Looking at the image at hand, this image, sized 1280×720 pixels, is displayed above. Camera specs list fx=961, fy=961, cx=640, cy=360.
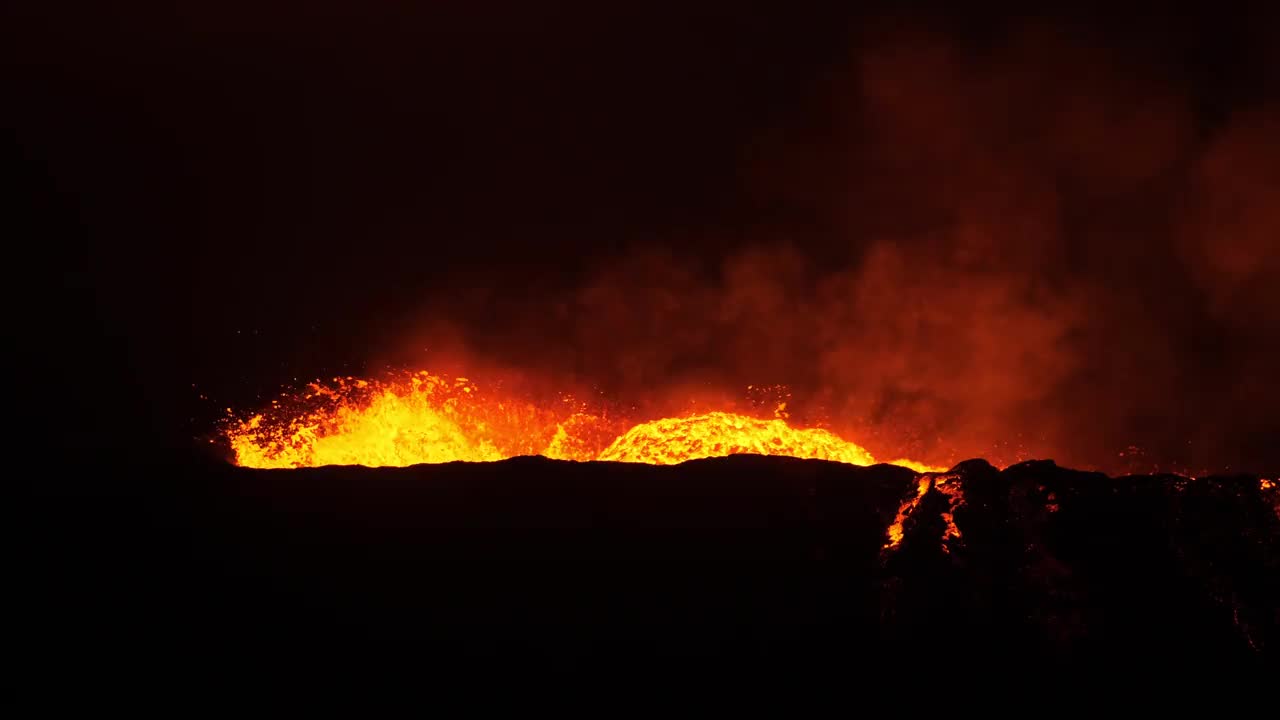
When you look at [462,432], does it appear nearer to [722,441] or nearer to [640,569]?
[722,441]

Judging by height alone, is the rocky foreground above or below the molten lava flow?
below

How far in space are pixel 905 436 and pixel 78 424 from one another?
37.6 ft

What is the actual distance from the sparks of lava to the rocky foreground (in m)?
5.95

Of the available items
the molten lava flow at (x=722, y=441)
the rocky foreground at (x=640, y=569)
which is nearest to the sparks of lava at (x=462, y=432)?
the molten lava flow at (x=722, y=441)

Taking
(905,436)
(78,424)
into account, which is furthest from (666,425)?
(78,424)

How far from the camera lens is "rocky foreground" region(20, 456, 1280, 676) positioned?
5.69 meters

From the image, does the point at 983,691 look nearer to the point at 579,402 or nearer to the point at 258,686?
the point at 258,686

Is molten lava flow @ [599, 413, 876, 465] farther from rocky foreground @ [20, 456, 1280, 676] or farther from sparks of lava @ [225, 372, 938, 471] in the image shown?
rocky foreground @ [20, 456, 1280, 676]

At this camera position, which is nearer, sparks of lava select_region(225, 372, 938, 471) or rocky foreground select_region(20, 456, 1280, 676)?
rocky foreground select_region(20, 456, 1280, 676)

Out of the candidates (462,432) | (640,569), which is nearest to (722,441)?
(462,432)

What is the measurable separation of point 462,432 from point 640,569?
8.70 metres

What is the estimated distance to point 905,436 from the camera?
1541 cm

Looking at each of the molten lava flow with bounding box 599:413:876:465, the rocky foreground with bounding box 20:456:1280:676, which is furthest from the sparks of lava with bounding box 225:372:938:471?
the rocky foreground with bounding box 20:456:1280:676

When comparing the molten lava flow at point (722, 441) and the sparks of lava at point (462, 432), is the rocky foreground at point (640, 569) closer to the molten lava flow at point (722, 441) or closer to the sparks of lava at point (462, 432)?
the sparks of lava at point (462, 432)
